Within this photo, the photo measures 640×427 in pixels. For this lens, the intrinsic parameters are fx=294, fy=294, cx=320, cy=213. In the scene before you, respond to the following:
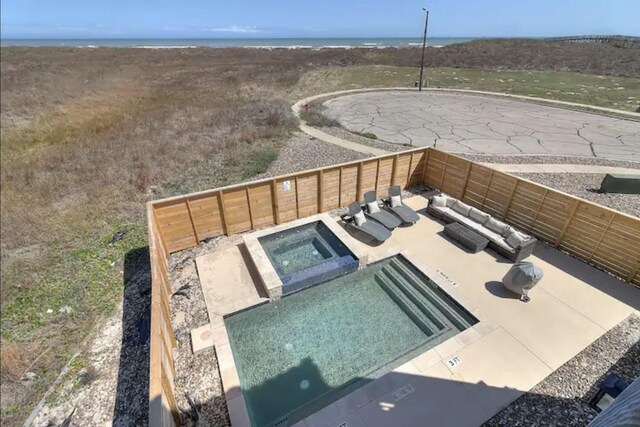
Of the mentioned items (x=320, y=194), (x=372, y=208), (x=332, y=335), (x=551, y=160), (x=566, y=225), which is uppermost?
(x=566, y=225)

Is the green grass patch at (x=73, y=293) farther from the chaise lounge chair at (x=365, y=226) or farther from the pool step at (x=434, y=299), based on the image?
the pool step at (x=434, y=299)

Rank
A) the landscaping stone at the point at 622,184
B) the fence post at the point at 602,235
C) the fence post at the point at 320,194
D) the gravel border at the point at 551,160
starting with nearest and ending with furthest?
the fence post at the point at 602,235 → the fence post at the point at 320,194 → the landscaping stone at the point at 622,184 → the gravel border at the point at 551,160

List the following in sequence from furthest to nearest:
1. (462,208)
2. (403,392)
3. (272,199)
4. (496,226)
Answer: (462,208), (272,199), (496,226), (403,392)

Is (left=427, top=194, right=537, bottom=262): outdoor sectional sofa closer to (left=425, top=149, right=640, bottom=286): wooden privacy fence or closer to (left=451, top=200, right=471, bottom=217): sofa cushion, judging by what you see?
(left=451, top=200, right=471, bottom=217): sofa cushion

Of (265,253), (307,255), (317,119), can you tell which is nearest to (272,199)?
(265,253)

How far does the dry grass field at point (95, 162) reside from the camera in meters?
7.18

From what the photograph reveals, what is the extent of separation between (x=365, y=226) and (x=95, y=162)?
13.7 m

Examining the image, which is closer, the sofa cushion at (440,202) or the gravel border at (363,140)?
the sofa cushion at (440,202)

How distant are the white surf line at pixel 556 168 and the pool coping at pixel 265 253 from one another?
8.77 m

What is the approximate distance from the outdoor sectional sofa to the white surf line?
4860 mm

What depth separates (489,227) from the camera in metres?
9.38

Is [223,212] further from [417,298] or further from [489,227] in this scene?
[489,227]

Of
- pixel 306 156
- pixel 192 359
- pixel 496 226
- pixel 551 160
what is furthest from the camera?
pixel 306 156

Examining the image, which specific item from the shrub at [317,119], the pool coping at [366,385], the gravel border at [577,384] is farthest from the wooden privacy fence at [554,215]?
the shrub at [317,119]
